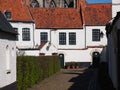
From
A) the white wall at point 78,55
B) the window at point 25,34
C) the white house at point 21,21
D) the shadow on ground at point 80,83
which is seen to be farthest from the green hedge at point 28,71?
the white wall at point 78,55

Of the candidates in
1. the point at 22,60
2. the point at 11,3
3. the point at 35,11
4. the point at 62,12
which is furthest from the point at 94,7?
the point at 22,60

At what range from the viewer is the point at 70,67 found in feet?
208

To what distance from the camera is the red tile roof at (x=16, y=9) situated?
59.6m

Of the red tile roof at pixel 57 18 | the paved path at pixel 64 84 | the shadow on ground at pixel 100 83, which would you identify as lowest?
the paved path at pixel 64 84

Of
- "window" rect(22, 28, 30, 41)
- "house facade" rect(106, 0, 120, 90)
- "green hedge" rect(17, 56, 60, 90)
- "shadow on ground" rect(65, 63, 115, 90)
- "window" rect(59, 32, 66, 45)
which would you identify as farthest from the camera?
"window" rect(59, 32, 66, 45)

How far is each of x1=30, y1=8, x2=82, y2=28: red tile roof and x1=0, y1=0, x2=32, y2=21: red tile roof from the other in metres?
3.75

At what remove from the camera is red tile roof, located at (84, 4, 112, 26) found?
215 feet

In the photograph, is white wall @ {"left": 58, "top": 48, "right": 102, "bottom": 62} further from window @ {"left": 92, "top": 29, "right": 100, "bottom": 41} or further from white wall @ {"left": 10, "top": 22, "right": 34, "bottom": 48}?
white wall @ {"left": 10, "top": 22, "right": 34, "bottom": 48}

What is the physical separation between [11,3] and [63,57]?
11.7 m

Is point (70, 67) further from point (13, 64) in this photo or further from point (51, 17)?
point (13, 64)

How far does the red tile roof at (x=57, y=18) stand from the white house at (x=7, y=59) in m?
41.5

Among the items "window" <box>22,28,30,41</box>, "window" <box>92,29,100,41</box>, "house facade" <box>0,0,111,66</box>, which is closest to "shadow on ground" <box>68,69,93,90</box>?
"window" <box>22,28,30,41</box>

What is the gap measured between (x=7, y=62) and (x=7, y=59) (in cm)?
17

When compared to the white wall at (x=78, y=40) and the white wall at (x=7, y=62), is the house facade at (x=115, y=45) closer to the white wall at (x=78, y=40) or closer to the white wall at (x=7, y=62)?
the white wall at (x=7, y=62)
